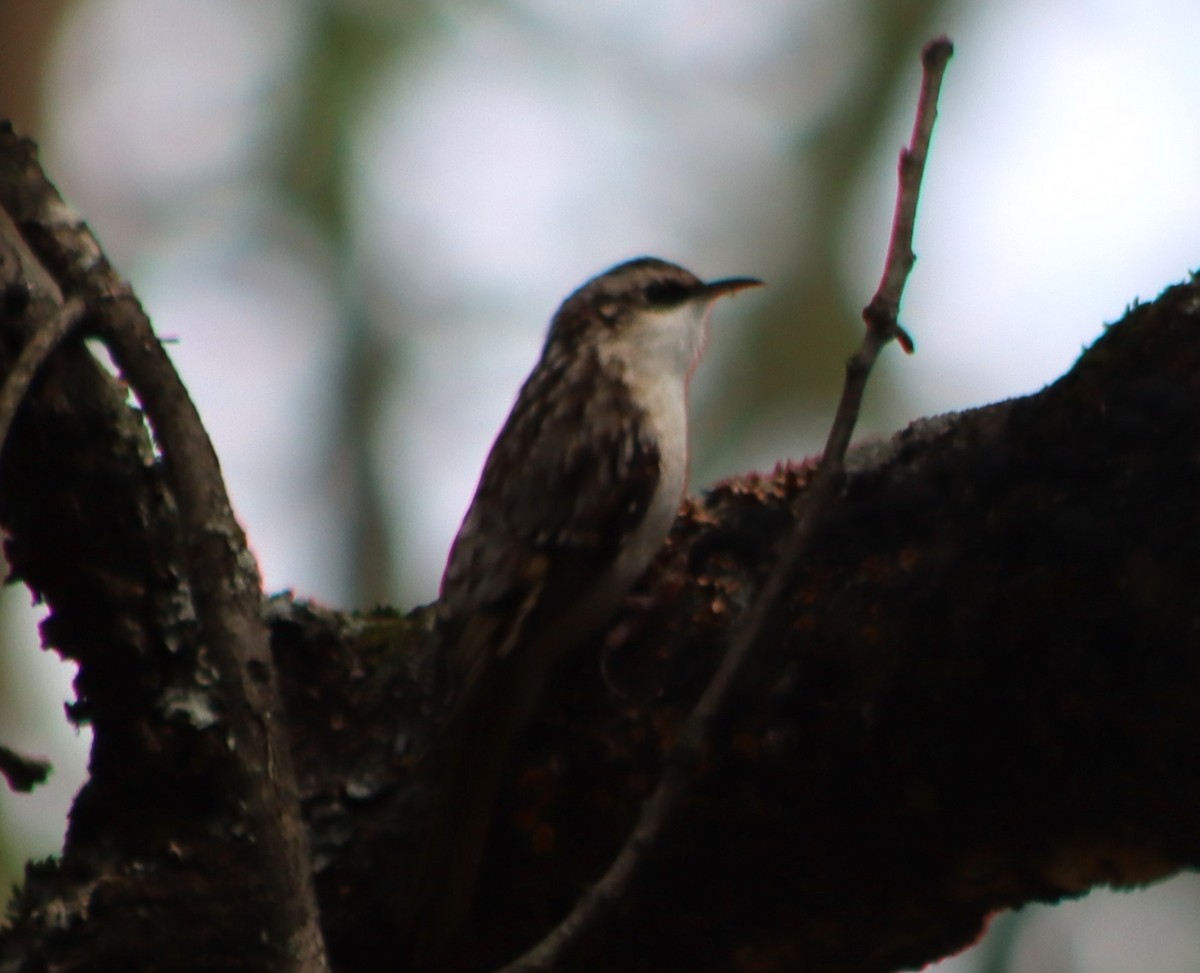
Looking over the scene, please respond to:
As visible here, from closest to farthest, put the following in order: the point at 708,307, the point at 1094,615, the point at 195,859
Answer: the point at 1094,615, the point at 195,859, the point at 708,307

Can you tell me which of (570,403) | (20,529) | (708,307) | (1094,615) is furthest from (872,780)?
(708,307)

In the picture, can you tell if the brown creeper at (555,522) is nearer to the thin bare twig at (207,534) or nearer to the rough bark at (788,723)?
the rough bark at (788,723)

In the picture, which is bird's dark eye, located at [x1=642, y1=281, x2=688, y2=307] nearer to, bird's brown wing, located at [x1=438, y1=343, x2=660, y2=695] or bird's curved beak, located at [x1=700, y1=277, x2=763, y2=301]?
bird's curved beak, located at [x1=700, y1=277, x2=763, y2=301]

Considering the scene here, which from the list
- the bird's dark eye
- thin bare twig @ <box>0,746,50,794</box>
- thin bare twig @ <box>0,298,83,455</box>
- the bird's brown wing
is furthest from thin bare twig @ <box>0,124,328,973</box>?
the bird's dark eye

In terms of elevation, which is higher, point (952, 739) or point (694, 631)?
point (694, 631)

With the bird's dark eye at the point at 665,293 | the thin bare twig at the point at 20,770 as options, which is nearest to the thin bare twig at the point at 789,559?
the thin bare twig at the point at 20,770

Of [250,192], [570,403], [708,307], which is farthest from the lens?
[250,192]

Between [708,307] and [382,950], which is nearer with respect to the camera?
[382,950]

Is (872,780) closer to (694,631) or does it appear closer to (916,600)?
(916,600)
